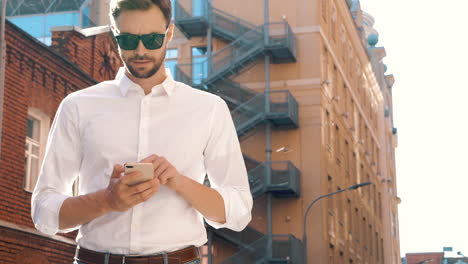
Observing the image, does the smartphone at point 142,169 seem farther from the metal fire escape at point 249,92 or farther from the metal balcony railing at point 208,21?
the metal balcony railing at point 208,21

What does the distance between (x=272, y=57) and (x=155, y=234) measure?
124ft

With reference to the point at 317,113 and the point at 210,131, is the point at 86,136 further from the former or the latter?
the point at 317,113

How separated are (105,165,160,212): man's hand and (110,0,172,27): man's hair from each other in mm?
623

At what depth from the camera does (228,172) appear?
10.9 ft

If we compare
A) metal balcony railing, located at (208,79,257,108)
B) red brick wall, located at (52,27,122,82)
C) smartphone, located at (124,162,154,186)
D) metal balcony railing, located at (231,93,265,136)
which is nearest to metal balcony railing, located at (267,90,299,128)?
metal balcony railing, located at (231,93,265,136)

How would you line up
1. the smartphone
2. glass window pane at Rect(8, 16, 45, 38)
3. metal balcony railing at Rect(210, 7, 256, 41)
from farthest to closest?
metal balcony railing at Rect(210, 7, 256, 41) → glass window pane at Rect(8, 16, 45, 38) → the smartphone

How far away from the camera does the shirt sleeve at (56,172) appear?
3.18 m

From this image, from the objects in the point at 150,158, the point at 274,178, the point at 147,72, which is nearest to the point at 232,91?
the point at 274,178

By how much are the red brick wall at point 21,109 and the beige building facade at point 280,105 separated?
18.6m

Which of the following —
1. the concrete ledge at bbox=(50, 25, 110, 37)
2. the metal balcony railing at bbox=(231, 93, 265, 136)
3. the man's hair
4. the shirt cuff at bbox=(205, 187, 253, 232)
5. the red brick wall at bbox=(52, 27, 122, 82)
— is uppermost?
the man's hair

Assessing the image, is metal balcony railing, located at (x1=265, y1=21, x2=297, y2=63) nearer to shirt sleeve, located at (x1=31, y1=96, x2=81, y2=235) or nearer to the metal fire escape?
the metal fire escape

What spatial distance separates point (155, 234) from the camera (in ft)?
10.2

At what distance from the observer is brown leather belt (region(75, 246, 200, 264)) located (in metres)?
3.10

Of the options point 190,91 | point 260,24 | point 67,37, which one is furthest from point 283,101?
point 190,91
